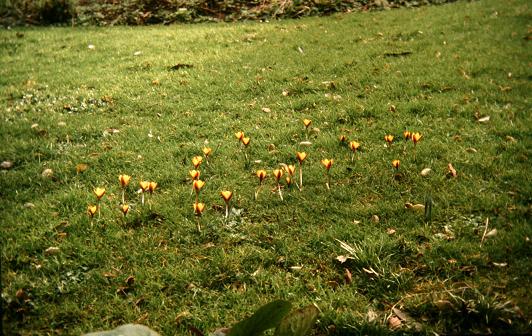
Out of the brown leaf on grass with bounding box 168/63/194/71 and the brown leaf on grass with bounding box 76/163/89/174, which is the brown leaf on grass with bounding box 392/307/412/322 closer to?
the brown leaf on grass with bounding box 76/163/89/174

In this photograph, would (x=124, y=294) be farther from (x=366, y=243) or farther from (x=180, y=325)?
(x=366, y=243)

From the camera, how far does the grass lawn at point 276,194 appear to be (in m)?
2.54

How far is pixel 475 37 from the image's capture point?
7574mm

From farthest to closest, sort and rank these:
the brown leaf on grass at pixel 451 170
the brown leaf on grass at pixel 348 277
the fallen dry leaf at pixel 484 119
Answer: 1. the fallen dry leaf at pixel 484 119
2. the brown leaf on grass at pixel 451 170
3. the brown leaf on grass at pixel 348 277

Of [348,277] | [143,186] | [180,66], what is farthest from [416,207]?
[180,66]

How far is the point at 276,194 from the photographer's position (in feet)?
11.8

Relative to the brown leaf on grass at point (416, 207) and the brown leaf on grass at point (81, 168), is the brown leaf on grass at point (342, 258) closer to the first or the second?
the brown leaf on grass at point (416, 207)

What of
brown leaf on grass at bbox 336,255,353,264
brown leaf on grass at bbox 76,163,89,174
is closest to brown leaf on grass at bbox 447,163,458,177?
brown leaf on grass at bbox 336,255,353,264

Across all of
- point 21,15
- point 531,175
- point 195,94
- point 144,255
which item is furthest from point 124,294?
point 21,15

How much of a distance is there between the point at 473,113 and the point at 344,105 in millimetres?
1461

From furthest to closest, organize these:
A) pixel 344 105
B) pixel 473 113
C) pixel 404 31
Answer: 1. pixel 404 31
2. pixel 344 105
3. pixel 473 113

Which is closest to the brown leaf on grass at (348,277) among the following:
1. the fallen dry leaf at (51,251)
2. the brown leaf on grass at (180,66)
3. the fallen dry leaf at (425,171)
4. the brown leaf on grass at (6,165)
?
the fallen dry leaf at (425,171)

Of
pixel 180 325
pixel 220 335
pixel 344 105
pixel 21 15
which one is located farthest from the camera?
pixel 21 15

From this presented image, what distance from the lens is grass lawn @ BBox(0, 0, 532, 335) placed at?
254 centimetres
